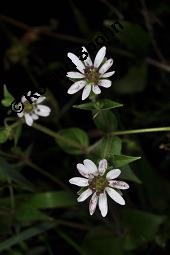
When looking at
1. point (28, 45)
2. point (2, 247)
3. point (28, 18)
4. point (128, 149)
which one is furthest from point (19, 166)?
point (28, 18)

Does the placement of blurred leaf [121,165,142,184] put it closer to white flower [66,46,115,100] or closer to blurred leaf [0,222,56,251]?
white flower [66,46,115,100]

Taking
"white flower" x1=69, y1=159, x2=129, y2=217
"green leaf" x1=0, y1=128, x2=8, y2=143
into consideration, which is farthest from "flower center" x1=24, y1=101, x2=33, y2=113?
"white flower" x1=69, y1=159, x2=129, y2=217

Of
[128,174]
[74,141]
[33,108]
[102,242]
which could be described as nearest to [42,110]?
[33,108]

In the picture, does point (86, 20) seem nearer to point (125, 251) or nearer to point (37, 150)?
point (37, 150)

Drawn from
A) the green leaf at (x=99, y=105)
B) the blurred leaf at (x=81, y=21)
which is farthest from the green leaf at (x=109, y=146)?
the blurred leaf at (x=81, y=21)

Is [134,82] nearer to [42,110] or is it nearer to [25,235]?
[42,110]

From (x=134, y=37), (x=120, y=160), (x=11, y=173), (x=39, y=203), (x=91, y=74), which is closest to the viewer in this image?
(x=120, y=160)

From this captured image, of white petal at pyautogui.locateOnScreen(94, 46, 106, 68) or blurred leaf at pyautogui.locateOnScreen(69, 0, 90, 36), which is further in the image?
blurred leaf at pyautogui.locateOnScreen(69, 0, 90, 36)
